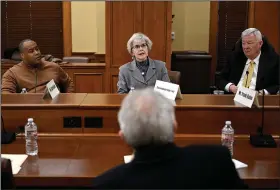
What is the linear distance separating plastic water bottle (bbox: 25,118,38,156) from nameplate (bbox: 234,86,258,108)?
1144 millimetres

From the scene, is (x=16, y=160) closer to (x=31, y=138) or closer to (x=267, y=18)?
(x=31, y=138)

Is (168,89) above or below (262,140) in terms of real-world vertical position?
above

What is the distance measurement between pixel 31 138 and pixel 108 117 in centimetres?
43

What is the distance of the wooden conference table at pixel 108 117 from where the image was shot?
2283mm

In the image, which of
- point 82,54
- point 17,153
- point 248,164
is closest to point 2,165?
point 17,153

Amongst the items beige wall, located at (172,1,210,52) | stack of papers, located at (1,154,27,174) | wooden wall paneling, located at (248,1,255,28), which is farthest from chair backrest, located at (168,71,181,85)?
beige wall, located at (172,1,210,52)

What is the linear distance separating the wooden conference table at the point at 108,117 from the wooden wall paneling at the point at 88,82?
111 inches

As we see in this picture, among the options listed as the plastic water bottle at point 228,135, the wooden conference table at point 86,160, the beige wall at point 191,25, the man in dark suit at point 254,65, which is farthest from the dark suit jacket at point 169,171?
the beige wall at point 191,25

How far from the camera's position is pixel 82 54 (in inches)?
278

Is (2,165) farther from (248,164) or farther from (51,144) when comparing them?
(248,164)

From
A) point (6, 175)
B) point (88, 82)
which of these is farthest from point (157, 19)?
point (6, 175)

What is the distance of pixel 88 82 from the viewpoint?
5230 millimetres

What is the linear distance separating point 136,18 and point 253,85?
8.42ft

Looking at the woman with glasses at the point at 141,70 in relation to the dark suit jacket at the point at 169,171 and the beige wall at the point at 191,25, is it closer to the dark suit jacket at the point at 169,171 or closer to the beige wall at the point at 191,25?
the dark suit jacket at the point at 169,171
